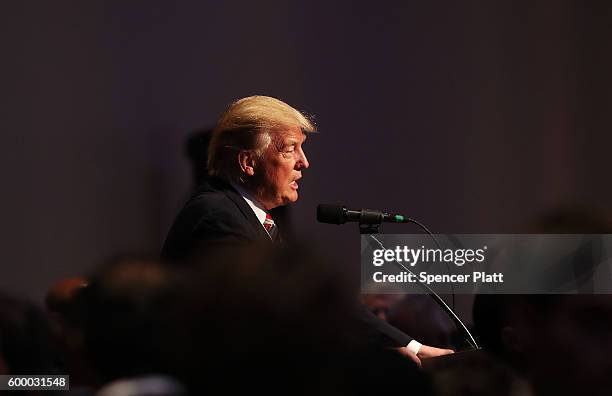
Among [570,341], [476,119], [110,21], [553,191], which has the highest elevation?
[110,21]

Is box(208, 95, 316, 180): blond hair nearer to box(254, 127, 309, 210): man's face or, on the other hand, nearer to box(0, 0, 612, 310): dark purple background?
box(254, 127, 309, 210): man's face

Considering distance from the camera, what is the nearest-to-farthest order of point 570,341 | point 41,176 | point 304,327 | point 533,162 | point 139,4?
point 304,327, point 570,341, point 41,176, point 139,4, point 533,162

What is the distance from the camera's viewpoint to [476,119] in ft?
16.4

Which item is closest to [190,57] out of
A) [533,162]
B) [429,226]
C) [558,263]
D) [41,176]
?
[41,176]

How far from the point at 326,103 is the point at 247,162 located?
1.73m

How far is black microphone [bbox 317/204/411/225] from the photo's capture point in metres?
2.92

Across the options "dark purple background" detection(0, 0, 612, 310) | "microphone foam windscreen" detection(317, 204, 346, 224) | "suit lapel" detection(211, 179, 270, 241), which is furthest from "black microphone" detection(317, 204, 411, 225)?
"dark purple background" detection(0, 0, 612, 310)

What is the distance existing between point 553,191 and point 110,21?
2271 mm

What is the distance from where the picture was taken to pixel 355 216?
115 inches

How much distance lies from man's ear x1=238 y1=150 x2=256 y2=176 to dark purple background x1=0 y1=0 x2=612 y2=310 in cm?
117

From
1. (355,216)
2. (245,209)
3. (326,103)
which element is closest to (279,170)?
(245,209)

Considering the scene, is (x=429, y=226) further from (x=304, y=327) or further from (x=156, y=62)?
(x=304, y=327)

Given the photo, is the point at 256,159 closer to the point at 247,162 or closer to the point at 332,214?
the point at 247,162

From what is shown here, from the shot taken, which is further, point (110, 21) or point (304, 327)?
point (110, 21)
